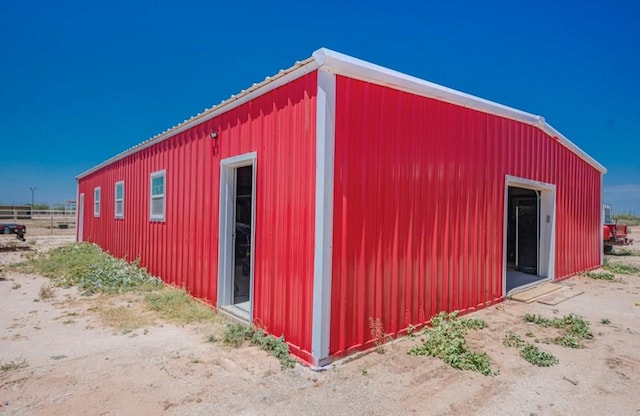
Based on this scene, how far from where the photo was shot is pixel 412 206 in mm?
4496

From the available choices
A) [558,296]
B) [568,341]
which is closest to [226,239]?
[568,341]

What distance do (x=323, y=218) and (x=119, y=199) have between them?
9.56m

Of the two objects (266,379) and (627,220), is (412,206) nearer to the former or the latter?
(266,379)

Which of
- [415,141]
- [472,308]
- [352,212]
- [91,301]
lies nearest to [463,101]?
[415,141]

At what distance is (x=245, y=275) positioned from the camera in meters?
7.42

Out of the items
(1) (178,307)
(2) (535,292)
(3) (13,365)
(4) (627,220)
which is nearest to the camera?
(3) (13,365)

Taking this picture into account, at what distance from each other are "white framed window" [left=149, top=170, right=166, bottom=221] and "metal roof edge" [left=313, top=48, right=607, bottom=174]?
548 cm

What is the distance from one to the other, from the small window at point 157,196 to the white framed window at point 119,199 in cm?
289

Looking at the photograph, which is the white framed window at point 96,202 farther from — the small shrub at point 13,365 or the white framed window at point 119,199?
the small shrub at point 13,365

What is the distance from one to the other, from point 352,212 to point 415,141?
150 centimetres

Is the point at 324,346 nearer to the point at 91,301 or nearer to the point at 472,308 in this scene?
the point at 472,308

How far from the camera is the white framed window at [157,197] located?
301 inches

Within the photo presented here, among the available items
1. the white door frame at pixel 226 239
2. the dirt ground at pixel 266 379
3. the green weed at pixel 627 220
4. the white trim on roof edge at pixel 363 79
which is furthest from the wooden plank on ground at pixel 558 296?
the green weed at pixel 627 220

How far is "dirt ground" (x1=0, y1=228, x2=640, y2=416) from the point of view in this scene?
2734mm
